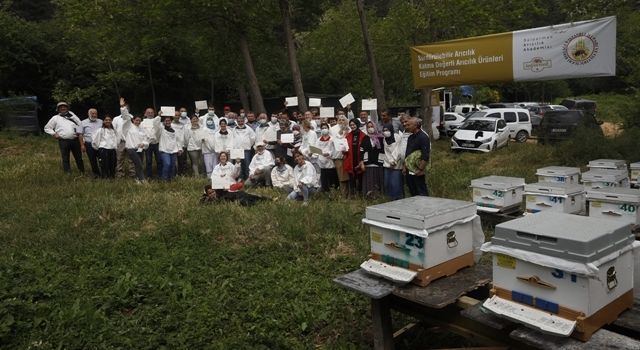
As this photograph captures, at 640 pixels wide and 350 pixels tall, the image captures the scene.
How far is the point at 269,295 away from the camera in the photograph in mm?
6258

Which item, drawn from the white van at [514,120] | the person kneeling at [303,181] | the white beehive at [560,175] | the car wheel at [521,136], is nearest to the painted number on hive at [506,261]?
the white beehive at [560,175]

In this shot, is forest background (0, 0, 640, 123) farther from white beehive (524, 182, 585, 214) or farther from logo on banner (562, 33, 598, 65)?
white beehive (524, 182, 585, 214)

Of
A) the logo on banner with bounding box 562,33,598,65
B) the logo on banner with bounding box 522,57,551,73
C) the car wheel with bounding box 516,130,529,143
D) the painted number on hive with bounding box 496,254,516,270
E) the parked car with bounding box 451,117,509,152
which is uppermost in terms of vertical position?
the logo on banner with bounding box 562,33,598,65

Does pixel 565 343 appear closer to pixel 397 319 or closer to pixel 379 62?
pixel 397 319

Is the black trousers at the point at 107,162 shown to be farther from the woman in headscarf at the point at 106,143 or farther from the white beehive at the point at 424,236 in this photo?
the white beehive at the point at 424,236

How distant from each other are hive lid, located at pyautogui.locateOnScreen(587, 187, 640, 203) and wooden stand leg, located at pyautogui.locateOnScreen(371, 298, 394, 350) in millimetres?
3131

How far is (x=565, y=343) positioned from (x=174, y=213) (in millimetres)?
7193

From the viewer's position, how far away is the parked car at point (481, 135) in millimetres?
20473

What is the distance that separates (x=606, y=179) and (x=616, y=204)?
2.13 m

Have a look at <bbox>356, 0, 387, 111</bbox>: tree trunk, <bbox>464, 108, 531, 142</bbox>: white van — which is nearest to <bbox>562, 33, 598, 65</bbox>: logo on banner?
<bbox>356, 0, 387, 111</bbox>: tree trunk

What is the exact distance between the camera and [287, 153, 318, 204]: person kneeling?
11273 millimetres

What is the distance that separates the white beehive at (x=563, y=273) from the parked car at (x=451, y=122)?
23.4 m

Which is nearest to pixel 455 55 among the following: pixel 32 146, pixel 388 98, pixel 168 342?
pixel 168 342

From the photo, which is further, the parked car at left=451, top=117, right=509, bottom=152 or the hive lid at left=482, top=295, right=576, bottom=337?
the parked car at left=451, top=117, right=509, bottom=152
